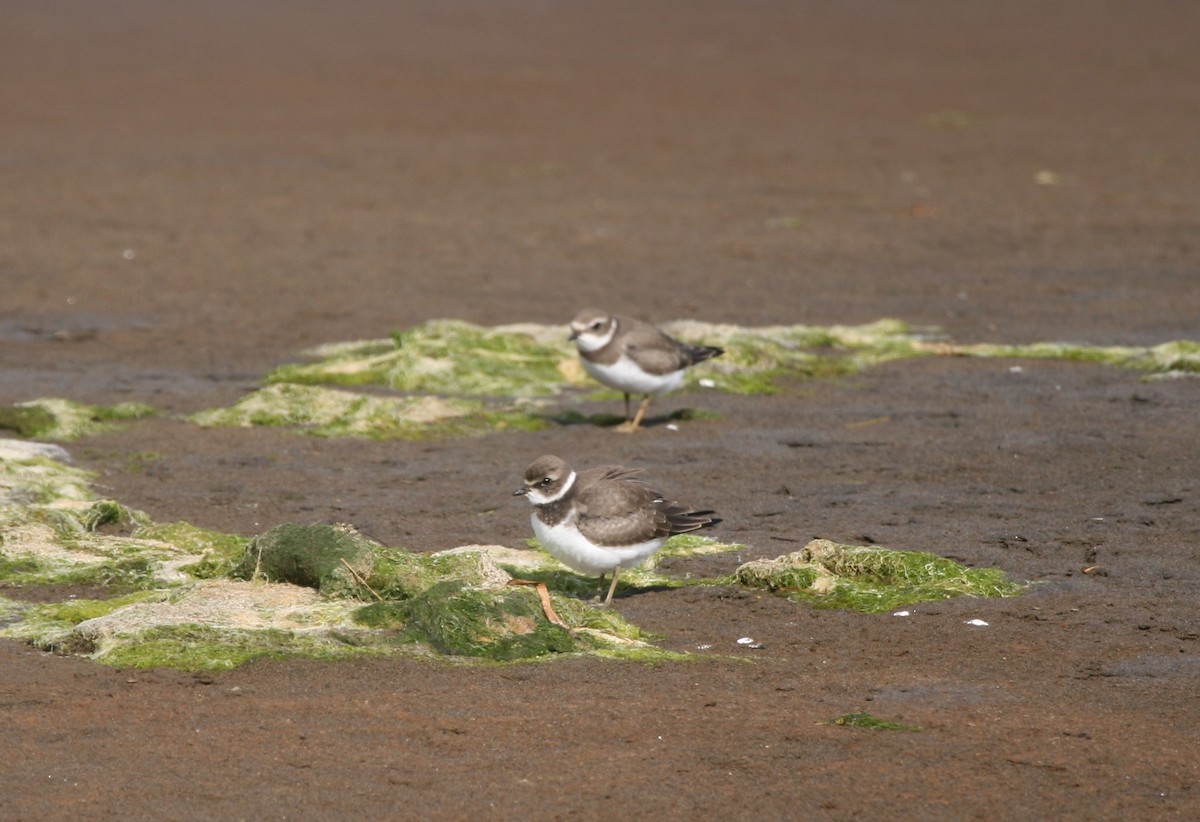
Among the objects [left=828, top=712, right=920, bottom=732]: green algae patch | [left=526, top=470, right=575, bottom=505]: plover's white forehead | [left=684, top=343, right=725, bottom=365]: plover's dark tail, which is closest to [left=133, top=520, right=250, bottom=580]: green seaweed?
[left=526, top=470, right=575, bottom=505]: plover's white forehead

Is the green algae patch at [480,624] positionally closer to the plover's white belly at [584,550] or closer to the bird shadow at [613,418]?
the plover's white belly at [584,550]

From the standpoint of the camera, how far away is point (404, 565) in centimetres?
882

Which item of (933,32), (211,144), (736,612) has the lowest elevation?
(736,612)

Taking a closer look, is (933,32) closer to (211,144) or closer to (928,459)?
(211,144)

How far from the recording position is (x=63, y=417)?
43.3 ft

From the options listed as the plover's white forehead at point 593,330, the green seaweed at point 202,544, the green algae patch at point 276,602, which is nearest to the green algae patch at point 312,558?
the green algae patch at point 276,602

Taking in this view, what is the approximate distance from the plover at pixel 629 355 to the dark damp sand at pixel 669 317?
0.39m

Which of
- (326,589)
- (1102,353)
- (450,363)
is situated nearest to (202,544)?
(326,589)

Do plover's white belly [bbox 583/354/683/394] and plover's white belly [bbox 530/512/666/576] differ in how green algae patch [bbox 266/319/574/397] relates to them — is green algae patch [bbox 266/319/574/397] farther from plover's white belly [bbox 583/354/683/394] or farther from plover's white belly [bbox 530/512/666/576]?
plover's white belly [bbox 530/512/666/576]

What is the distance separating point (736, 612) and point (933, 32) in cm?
3221

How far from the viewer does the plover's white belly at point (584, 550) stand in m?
8.94

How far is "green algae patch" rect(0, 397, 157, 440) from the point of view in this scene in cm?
1292

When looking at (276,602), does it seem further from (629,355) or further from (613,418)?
(613,418)

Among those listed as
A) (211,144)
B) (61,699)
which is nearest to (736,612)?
(61,699)
